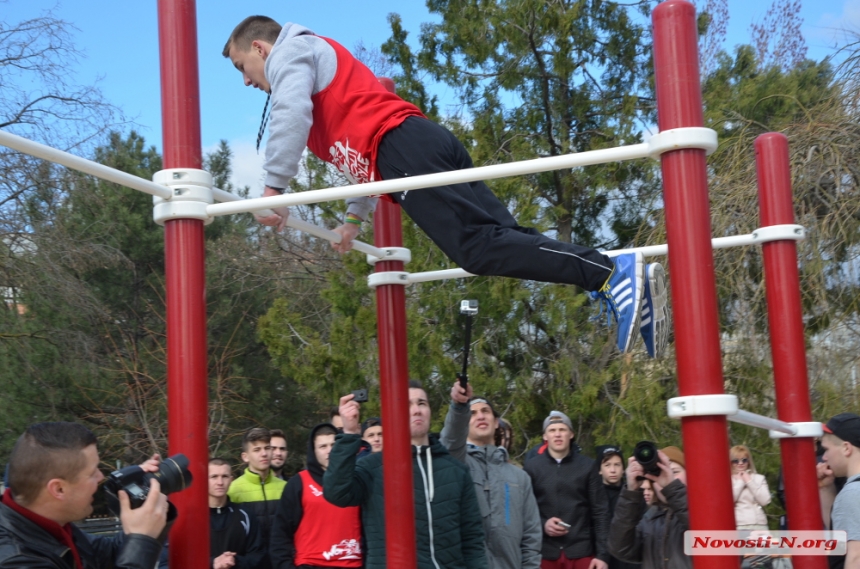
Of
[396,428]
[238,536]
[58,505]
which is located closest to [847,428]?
[396,428]

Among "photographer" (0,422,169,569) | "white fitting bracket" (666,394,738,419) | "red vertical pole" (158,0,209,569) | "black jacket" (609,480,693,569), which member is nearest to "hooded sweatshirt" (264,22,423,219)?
"red vertical pole" (158,0,209,569)

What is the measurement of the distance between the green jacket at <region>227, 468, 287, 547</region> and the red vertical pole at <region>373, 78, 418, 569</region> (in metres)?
1.66

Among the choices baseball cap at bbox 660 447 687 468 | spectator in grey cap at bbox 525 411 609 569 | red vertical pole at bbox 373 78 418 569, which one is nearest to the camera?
red vertical pole at bbox 373 78 418 569

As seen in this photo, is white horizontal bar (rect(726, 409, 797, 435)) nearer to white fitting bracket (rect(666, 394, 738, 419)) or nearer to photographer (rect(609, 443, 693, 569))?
white fitting bracket (rect(666, 394, 738, 419))

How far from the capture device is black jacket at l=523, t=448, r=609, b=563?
15.4 feet

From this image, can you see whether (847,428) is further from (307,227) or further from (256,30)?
(256,30)

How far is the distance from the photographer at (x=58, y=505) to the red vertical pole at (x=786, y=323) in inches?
90.0

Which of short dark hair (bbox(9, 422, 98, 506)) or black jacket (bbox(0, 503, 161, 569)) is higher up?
short dark hair (bbox(9, 422, 98, 506))

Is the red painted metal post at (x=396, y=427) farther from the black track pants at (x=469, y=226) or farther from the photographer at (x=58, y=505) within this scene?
the photographer at (x=58, y=505)

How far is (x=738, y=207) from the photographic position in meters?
6.03

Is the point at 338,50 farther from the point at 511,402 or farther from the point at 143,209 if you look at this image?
the point at 143,209

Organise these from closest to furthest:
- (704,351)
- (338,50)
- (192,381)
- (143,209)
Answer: (704,351) → (192,381) → (338,50) → (143,209)

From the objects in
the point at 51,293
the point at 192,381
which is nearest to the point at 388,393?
the point at 192,381

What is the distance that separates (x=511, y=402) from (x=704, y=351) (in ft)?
21.8
